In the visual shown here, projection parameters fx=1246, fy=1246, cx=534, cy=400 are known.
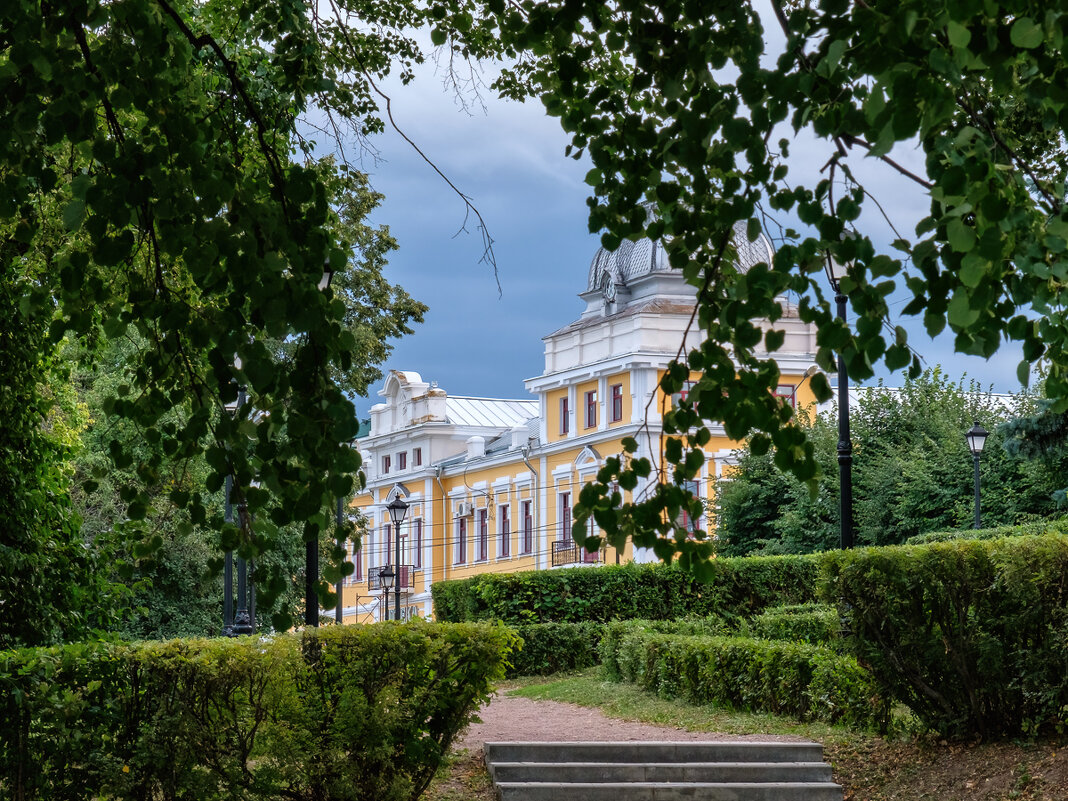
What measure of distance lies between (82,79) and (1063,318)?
10.2 ft

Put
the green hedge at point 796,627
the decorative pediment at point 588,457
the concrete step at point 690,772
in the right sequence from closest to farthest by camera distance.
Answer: the concrete step at point 690,772, the green hedge at point 796,627, the decorative pediment at point 588,457

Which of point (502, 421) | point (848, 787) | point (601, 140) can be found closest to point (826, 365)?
point (601, 140)

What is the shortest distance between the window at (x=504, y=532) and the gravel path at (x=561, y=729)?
109ft

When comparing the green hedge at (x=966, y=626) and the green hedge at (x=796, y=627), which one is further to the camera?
the green hedge at (x=796, y=627)

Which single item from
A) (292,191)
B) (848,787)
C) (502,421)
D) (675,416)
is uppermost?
(502,421)

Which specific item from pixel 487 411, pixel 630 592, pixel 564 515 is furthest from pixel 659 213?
pixel 487 411

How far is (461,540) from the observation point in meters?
53.1

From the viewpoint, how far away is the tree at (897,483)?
93.9 feet

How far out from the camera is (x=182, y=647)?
8211mm

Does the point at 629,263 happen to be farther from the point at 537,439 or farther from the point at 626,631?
the point at 626,631

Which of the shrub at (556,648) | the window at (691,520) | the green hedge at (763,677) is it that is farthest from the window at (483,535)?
the green hedge at (763,677)

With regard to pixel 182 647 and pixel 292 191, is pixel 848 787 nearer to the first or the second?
pixel 182 647

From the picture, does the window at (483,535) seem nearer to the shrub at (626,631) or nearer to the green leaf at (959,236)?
the shrub at (626,631)

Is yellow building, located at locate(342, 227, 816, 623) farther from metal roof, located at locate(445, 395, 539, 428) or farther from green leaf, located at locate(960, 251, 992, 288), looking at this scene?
green leaf, located at locate(960, 251, 992, 288)
